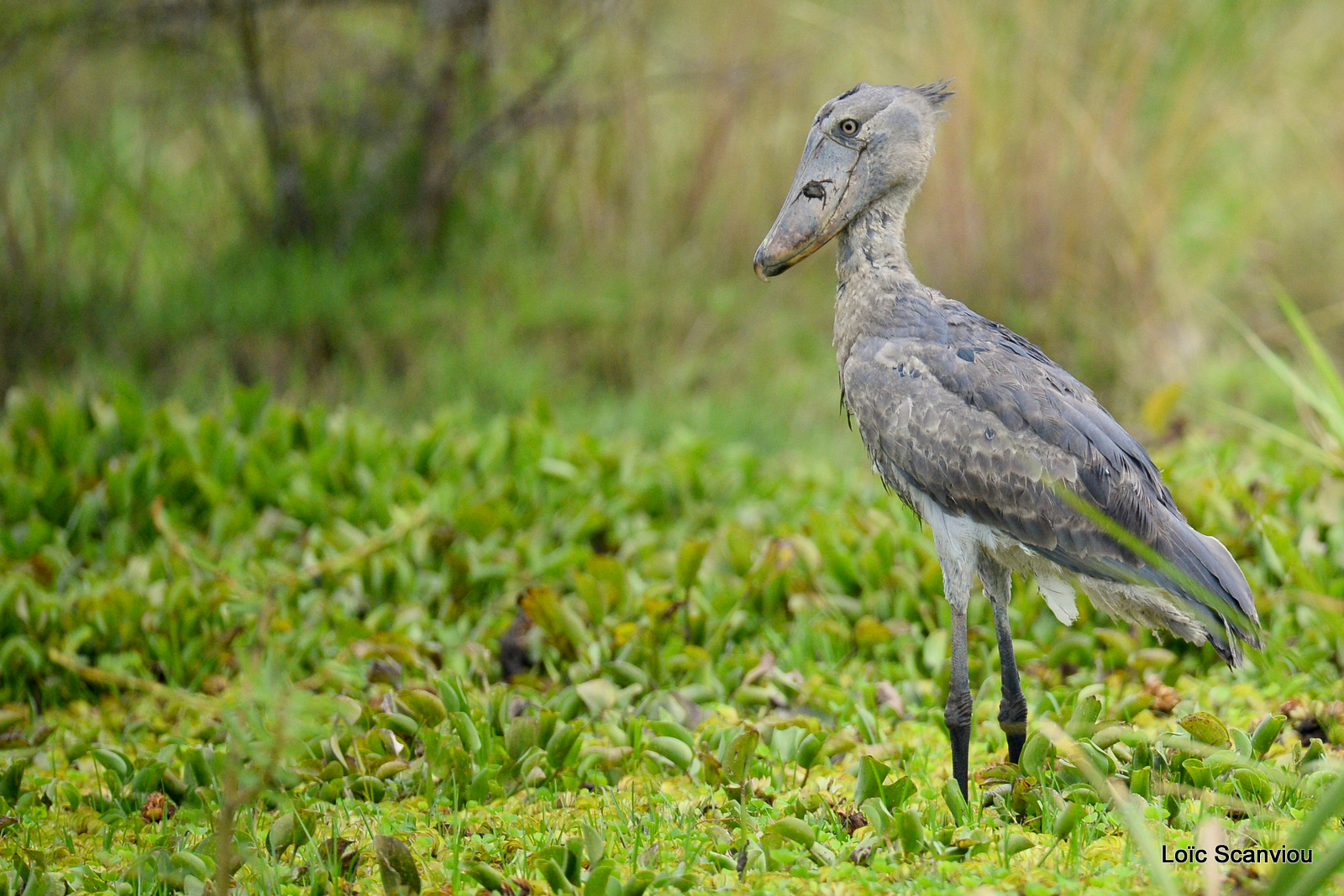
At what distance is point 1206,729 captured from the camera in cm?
254

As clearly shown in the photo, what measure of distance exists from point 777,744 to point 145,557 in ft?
7.69

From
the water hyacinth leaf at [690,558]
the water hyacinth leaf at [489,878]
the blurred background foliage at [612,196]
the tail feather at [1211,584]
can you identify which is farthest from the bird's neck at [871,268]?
the blurred background foliage at [612,196]

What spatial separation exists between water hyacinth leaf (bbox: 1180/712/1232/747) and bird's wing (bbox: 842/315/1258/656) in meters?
0.19

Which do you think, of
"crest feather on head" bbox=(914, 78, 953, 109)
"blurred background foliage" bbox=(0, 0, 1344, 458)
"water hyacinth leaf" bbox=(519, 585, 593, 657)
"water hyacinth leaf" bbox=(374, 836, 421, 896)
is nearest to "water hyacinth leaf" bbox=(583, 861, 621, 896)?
"water hyacinth leaf" bbox=(374, 836, 421, 896)

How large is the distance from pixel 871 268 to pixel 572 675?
1.37 metres

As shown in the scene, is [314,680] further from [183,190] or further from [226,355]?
[183,190]

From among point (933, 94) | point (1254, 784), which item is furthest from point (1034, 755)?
point (933, 94)

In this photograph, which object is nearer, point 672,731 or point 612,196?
point 672,731

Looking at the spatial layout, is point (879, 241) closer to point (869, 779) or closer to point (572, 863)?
point (869, 779)

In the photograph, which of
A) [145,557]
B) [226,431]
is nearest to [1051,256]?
[226,431]

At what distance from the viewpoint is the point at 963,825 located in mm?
2363

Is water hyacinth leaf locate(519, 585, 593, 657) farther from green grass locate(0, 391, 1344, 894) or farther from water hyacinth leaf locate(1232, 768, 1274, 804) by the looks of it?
water hyacinth leaf locate(1232, 768, 1274, 804)

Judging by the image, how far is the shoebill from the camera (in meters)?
2.50

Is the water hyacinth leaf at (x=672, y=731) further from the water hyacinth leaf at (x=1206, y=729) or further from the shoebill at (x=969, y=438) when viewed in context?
the water hyacinth leaf at (x=1206, y=729)
